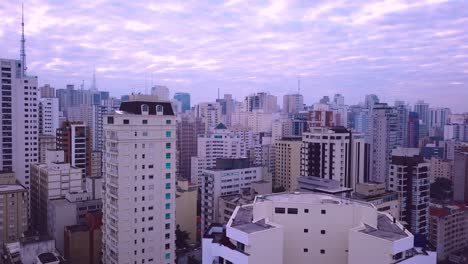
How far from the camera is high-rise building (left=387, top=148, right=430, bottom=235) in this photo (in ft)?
70.4

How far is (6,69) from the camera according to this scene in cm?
2591

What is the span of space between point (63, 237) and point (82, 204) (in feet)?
5.95

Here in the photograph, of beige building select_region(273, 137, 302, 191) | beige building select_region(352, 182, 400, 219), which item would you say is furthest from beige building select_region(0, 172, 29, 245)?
beige building select_region(273, 137, 302, 191)

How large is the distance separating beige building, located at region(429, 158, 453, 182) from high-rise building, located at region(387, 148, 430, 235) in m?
17.8

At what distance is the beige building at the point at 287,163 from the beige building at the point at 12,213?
1776 cm

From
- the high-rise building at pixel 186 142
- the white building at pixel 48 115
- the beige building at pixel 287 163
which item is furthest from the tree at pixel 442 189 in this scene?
the white building at pixel 48 115

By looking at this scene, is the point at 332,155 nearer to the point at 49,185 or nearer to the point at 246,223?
the point at 49,185

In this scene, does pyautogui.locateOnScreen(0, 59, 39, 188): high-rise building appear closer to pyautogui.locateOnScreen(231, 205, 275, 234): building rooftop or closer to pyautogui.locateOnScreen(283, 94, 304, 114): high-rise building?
pyautogui.locateOnScreen(231, 205, 275, 234): building rooftop

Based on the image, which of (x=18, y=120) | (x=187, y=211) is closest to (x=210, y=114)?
(x=18, y=120)

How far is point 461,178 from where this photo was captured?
1254 inches

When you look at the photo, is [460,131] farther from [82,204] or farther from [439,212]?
[82,204]

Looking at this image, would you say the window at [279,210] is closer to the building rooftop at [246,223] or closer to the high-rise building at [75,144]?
the building rooftop at [246,223]

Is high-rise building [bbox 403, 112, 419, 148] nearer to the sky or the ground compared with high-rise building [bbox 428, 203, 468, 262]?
nearer to the sky

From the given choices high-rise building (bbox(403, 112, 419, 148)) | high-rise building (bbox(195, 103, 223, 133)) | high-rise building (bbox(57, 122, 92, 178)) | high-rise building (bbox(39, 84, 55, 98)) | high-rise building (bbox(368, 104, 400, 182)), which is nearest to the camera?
high-rise building (bbox(57, 122, 92, 178))
